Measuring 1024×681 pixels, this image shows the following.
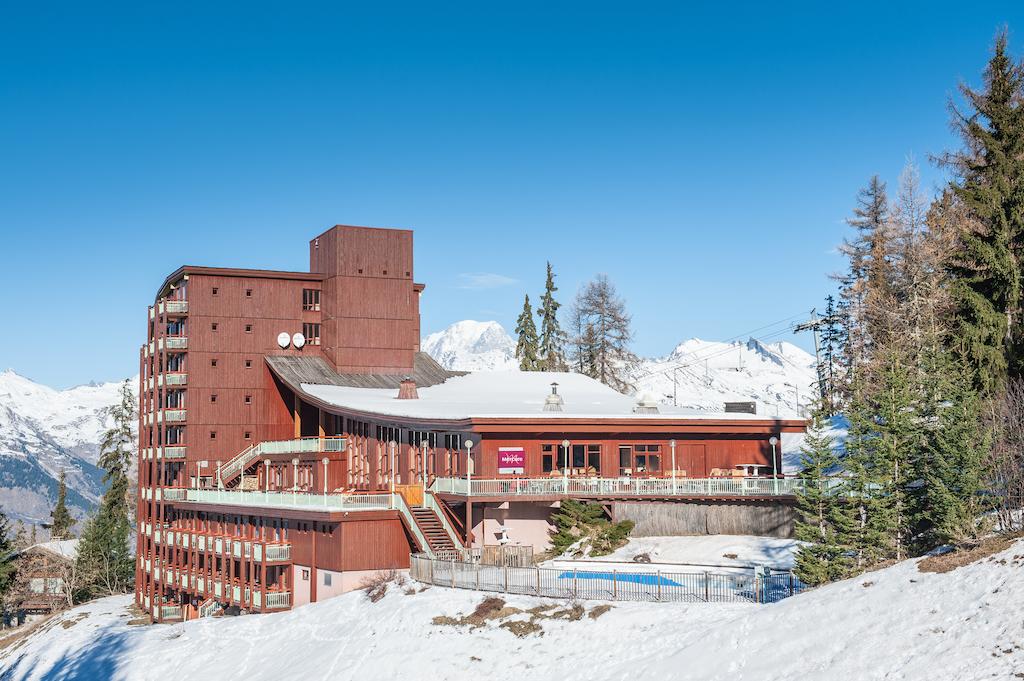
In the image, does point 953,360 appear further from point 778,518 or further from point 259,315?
point 259,315

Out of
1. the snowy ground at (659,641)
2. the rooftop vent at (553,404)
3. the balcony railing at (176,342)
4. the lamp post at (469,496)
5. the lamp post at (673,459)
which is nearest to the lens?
the snowy ground at (659,641)

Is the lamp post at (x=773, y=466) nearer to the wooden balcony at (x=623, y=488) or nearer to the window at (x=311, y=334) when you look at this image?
the wooden balcony at (x=623, y=488)

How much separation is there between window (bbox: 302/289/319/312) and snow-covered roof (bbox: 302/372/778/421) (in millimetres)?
7136

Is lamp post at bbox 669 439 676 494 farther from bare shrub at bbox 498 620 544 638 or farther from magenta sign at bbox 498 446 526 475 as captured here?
bare shrub at bbox 498 620 544 638

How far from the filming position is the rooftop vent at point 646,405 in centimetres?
5547

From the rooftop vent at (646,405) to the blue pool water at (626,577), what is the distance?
Result: 51.8ft

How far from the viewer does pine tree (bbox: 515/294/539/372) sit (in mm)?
101312

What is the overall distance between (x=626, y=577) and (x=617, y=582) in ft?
9.72

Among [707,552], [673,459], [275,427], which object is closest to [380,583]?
[707,552]

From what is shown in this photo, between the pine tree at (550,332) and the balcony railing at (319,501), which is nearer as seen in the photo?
the balcony railing at (319,501)

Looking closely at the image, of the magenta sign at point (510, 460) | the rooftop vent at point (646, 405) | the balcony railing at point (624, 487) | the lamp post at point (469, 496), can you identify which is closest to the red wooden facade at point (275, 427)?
the lamp post at point (469, 496)

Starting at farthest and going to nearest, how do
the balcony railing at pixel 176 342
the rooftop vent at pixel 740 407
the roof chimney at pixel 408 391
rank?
the balcony railing at pixel 176 342
the roof chimney at pixel 408 391
the rooftop vent at pixel 740 407

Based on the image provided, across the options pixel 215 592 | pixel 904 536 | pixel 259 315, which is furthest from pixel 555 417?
pixel 259 315

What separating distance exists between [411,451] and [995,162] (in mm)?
28796
